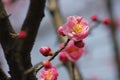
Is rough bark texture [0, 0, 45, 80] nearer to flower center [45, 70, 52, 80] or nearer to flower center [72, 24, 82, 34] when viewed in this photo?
flower center [45, 70, 52, 80]

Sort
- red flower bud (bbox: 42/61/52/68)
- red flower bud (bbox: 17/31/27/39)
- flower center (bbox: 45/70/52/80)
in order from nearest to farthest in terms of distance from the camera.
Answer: red flower bud (bbox: 17/31/27/39)
red flower bud (bbox: 42/61/52/68)
flower center (bbox: 45/70/52/80)

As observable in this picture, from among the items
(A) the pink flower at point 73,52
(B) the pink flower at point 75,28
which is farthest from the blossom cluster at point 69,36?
(A) the pink flower at point 73,52

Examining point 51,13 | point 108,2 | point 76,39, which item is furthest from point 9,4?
point 76,39

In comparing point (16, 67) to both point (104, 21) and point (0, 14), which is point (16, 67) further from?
point (104, 21)

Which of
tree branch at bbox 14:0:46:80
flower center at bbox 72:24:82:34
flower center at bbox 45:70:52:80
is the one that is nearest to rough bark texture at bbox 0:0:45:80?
tree branch at bbox 14:0:46:80

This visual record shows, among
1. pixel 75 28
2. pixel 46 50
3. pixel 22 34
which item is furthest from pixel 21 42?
pixel 75 28

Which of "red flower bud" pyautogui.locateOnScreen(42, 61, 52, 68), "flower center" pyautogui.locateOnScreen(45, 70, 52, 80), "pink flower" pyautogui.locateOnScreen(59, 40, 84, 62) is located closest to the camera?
"red flower bud" pyautogui.locateOnScreen(42, 61, 52, 68)

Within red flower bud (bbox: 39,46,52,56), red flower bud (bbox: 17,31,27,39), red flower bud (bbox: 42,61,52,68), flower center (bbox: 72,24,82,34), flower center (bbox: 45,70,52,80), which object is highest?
red flower bud (bbox: 17,31,27,39)

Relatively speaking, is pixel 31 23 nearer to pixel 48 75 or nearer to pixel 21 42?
pixel 21 42
